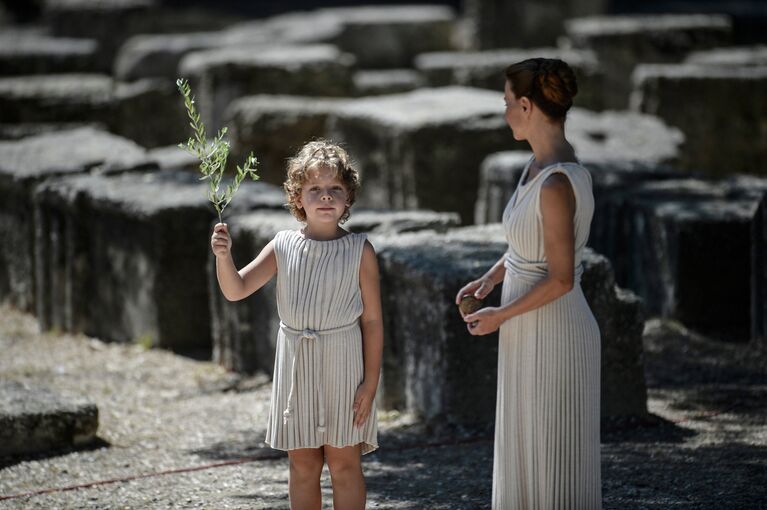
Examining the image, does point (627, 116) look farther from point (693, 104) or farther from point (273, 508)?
point (273, 508)

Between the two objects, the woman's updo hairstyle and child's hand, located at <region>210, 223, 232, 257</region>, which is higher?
the woman's updo hairstyle

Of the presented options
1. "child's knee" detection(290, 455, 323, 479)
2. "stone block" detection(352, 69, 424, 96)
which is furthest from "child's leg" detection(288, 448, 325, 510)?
"stone block" detection(352, 69, 424, 96)

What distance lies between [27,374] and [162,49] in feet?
22.7

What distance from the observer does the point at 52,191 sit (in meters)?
6.79

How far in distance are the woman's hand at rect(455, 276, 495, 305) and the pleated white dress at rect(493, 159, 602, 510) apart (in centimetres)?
16

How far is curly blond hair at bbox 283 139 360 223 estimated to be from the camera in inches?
127

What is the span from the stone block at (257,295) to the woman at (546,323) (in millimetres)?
2124

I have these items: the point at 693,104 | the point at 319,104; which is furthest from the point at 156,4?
the point at 693,104

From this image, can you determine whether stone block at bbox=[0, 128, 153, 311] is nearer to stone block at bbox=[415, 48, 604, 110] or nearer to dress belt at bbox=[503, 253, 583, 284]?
stone block at bbox=[415, 48, 604, 110]

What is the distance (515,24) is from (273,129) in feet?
15.6

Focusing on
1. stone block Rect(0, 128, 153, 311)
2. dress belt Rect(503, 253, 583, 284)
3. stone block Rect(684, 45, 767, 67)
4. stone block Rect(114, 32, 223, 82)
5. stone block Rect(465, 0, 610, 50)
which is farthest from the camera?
stone block Rect(465, 0, 610, 50)

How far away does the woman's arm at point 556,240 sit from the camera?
303 centimetres

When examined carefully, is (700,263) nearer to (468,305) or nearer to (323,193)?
(468,305)

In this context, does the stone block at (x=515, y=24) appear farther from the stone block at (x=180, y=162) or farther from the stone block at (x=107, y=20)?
the stone block at (x=180, y=162)
